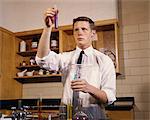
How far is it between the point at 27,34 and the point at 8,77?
54 centimetres

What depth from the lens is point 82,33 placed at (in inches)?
35.8

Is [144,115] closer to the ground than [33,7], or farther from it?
closer to the ground

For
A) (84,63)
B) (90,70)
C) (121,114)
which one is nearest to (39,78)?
(121,114)

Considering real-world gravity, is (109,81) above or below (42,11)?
below

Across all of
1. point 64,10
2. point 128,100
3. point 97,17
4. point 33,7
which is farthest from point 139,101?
point 33,7

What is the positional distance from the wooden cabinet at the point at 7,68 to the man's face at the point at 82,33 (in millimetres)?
2001

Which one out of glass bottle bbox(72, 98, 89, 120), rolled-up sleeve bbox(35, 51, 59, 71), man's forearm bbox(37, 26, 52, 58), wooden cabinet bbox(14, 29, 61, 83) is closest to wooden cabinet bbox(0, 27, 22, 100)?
wooden cabinet bbox(14, 29, 61, 83)

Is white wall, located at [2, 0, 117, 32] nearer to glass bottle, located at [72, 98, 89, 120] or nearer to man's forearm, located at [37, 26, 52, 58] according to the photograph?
man's forearm, located at [37, 26, 52, 58]

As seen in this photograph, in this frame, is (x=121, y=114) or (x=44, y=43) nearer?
(x=44, y=43)

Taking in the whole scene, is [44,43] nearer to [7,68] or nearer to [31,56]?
[7,68]

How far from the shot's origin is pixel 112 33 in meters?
2.65

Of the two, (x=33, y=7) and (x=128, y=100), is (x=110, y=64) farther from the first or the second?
(x=33, y=7)

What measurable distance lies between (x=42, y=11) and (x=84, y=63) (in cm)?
216

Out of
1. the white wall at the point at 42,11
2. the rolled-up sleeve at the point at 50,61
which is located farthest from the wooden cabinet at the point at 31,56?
the rolled-up sleeve at the point at 50,61
